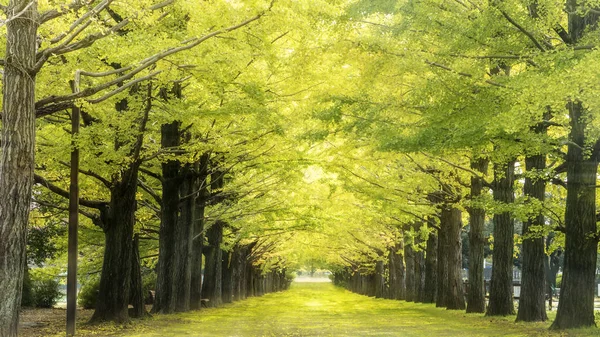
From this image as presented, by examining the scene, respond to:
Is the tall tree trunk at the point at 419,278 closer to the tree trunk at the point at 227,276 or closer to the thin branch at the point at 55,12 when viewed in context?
the tree trunk at the point at 227,276

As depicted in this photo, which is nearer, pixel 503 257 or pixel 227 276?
pixel 503 257

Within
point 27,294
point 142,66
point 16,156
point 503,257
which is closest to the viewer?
point 16,156

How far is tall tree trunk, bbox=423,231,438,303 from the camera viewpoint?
3428cm

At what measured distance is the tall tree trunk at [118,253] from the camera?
1822cm

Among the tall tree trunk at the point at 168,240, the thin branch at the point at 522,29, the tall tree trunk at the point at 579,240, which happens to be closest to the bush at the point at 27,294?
the tall tree trunk at the point at 168,240

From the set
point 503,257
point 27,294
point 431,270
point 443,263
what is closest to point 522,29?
point 503,257

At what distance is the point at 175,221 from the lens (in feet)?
75.7

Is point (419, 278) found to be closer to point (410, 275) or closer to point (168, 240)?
point (410, 275)

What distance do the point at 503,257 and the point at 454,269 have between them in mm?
7109

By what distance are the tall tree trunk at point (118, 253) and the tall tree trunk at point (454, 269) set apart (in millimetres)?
14437

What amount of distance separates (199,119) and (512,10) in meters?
8.97

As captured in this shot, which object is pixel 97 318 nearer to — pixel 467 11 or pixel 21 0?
pixel 21 0

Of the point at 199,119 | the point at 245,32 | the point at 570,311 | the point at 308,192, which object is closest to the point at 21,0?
the point at 245,32

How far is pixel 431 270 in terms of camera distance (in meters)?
34.8
